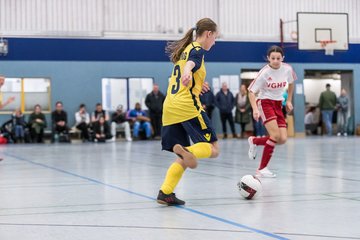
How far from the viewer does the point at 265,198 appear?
5.86 m

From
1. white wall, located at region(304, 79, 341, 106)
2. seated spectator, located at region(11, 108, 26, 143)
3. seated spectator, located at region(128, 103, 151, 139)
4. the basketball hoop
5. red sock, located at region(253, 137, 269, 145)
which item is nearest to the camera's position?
red sock, located at region(253, 137, 269, 145)

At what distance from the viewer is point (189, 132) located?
5.46 metres

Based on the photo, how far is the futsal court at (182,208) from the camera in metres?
4.11

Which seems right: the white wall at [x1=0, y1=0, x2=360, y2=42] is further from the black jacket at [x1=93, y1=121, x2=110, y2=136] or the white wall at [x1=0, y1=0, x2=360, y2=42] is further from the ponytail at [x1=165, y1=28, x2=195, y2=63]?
the ponytail at [x1=165, y1=28, x2=195, y2=63]

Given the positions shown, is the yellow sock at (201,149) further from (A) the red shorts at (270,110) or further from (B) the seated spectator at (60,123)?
(B) the seated spectator at (60,123)

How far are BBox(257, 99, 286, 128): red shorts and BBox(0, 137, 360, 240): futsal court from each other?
2.44 feet

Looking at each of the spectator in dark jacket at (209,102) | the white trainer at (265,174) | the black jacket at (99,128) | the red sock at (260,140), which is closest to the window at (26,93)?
the black jacket at (99,128)

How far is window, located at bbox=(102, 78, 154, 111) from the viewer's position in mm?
25797

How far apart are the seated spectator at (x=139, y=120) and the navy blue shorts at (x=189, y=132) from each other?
1878 centimetres

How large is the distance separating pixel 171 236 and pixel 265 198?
2.08 metres

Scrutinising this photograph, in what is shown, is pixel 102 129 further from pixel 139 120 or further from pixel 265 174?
pixel 265 174

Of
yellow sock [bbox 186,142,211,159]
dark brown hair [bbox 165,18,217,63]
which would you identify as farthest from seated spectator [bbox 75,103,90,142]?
yellow sock [bbox 186,142,211,159]

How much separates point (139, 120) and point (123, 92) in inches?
77.6

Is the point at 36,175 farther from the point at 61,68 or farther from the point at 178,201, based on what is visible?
the point at 61,68
